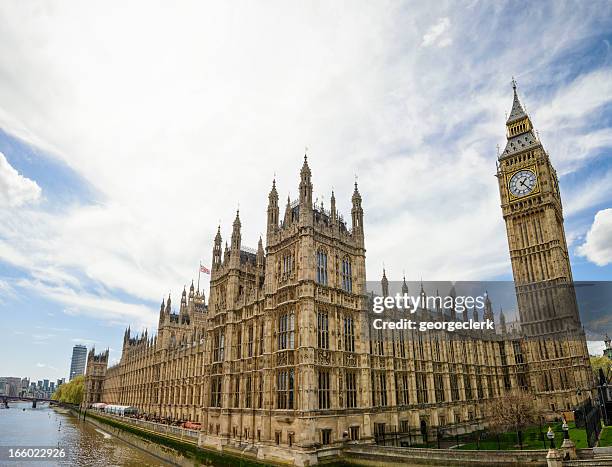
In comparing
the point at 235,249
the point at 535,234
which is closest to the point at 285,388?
the point at 235,249

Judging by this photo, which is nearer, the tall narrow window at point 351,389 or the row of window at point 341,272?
the tall narrow window at point 351,389

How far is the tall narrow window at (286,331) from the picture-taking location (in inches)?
1591

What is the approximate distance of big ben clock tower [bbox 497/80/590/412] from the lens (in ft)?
231

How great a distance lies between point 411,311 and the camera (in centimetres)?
5366

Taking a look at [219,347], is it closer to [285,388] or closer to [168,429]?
[285,388]

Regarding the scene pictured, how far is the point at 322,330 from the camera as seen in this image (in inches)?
1564

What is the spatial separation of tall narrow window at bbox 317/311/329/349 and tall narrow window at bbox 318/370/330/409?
8.14 ft

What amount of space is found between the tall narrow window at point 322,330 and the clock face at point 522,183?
63.0 meters

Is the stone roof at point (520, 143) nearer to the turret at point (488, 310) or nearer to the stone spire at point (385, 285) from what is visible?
the turret at point (488, 310)

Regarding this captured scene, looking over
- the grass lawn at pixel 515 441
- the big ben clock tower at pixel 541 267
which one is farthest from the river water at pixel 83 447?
the big ben clock tower at pixel 541 267

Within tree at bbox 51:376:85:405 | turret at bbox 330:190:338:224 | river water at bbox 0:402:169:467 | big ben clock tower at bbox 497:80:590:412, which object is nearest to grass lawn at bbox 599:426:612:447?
big ben clock tower at bbox 497:80:590:412

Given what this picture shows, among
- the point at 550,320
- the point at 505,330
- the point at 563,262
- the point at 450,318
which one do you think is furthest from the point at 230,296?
the point at 563,262

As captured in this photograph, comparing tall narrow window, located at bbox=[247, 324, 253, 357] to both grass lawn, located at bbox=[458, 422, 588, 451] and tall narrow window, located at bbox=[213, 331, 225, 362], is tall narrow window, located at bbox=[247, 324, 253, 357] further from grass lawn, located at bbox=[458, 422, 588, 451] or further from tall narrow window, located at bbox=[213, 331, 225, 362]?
grass lawn, located at bbox=[458, 422, 588, 451]

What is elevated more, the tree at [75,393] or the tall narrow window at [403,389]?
the tall narrow window at [403,389]
